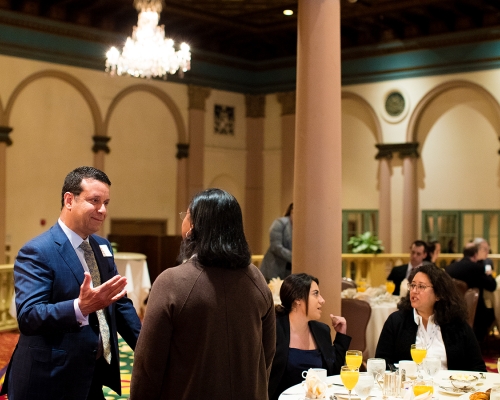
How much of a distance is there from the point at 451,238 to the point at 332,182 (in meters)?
8.16

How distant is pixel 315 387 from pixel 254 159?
471 inches

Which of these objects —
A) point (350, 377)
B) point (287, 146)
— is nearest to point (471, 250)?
point (350, 377)

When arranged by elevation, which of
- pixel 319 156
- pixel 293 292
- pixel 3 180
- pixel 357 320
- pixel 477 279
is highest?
pixel 3 180

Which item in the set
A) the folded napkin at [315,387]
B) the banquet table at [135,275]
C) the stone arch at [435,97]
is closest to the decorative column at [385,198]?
the stone arch at [435,97]

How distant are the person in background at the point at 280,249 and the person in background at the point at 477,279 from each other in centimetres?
180

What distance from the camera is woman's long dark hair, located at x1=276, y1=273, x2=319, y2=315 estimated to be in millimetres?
3992

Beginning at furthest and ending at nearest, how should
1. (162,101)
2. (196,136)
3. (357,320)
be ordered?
(196,136), (162,101), (357,320)

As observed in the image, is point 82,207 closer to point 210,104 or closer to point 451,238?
point 451,238

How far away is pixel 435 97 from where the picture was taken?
12.7 m

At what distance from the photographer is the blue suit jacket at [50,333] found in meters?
2.62

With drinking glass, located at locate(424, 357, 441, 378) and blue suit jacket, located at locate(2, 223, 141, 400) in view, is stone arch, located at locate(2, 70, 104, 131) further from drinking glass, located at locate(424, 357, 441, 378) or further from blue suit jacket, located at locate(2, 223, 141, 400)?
drinking glass, located at locate(424, 357, 441, 378)

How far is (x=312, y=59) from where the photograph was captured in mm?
5008

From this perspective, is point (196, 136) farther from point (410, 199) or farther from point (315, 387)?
point (315, 387)

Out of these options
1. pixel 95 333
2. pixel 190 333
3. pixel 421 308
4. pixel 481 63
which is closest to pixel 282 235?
pixel 421 308
